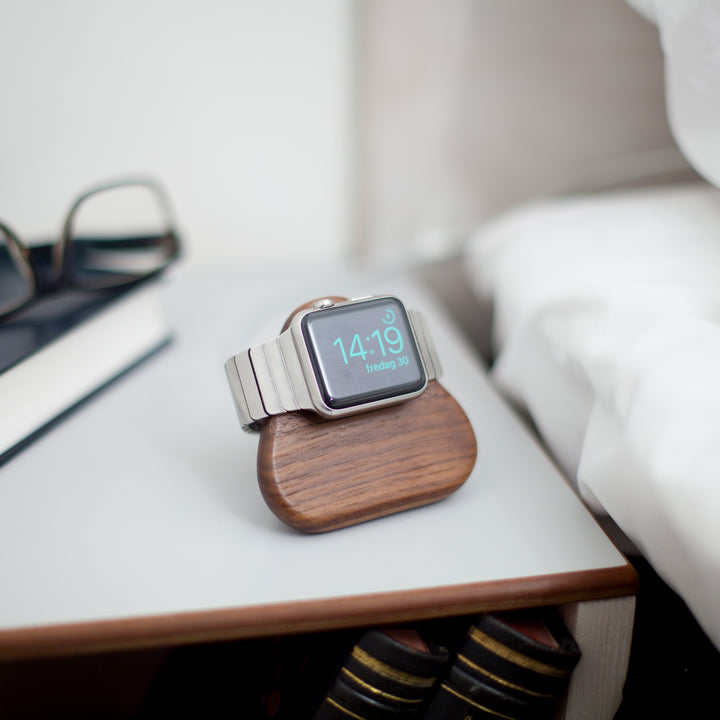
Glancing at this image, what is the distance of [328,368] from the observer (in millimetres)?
309

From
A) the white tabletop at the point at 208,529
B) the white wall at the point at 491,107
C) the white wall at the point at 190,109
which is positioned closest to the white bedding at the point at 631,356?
the white tabletop at the point at 208,529

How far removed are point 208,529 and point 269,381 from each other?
3.7 inches

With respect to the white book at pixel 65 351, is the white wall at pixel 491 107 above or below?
above

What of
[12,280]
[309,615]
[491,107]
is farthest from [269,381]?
[491,107]

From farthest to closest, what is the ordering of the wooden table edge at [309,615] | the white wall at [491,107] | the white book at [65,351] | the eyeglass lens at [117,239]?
1. the white wall at [491,107]
2. the eyeglass lens at [117,239]
3. the white book at [65,351]
4. the wooden table edge at [309,615]

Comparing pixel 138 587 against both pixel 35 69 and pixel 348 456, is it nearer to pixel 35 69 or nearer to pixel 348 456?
pixel 348 456

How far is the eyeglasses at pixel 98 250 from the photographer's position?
0.48m

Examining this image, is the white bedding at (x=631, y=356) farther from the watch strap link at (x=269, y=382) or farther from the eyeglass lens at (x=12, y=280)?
the eyeglass lens at (x=12, y=280)

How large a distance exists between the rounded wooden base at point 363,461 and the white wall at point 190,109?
506 millimetres

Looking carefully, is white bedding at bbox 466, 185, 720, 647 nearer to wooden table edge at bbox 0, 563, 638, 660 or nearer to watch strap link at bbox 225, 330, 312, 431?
→ wooden table edge at bbox 0, 563, 638, 660

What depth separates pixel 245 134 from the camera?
0.74 m

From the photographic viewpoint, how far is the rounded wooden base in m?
0.30

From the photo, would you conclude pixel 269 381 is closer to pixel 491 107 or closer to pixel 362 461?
pixel 362 461

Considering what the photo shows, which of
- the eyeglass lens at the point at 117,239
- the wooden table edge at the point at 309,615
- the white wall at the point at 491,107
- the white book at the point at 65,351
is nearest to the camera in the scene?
the wooden table edge at the point at 309,615
